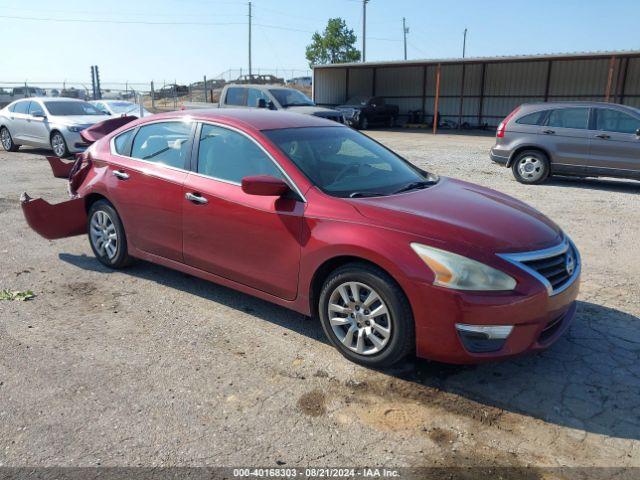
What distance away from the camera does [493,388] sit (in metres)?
3.47

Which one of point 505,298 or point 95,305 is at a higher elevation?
point 505,298

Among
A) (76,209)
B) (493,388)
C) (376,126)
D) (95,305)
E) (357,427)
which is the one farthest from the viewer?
(376,126)

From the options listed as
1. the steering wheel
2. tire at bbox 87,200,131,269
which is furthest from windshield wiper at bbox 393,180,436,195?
tire at bbox 87,200,131,269

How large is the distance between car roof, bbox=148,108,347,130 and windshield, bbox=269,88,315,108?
11783 mm

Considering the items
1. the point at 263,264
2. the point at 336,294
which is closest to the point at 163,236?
the point at 263,264

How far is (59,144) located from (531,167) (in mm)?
11284

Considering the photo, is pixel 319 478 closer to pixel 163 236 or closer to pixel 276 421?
pixel 276 421

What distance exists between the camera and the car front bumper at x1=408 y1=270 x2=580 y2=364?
3172mm

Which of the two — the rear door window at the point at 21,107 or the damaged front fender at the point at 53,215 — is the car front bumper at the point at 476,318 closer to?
the damaged front fender at the point at 53,215

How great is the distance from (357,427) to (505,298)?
3.65ft

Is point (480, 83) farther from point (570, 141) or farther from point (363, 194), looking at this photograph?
point (363, 194)

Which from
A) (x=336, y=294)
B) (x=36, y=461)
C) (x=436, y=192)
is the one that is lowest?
(x=36, y=461)

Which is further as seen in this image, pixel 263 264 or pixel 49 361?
pixel 263 264

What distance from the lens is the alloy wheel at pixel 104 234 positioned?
17.5 feet
